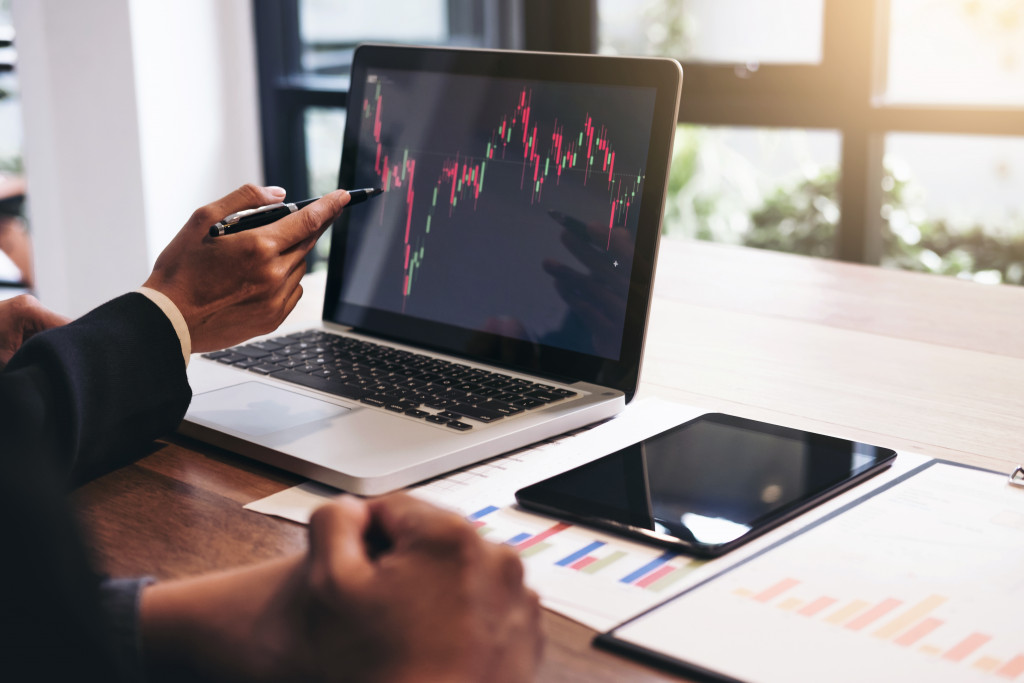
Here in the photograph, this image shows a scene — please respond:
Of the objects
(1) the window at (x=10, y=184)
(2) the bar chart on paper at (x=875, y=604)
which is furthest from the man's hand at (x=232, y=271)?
(1) the window at (x=10, y=184)

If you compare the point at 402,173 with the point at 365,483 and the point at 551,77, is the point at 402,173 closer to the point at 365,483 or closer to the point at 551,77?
the point at 551,77

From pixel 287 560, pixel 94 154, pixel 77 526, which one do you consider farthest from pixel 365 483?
pixel 94 154

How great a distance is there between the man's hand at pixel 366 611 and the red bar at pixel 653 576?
0.31 feet

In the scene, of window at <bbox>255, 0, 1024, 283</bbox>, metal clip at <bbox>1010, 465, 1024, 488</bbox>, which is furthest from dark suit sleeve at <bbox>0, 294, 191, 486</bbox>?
window at <bbox>255, 0, 1024, 283</bbox>

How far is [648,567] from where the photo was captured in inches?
22.5

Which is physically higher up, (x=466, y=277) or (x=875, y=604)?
(x=466, y=277)

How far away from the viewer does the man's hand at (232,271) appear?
772 mm

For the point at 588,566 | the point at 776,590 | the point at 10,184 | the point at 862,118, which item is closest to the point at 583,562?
the point at 588,566

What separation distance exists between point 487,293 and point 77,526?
56 cm

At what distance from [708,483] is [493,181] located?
38 centimetres

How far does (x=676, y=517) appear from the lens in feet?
2.03

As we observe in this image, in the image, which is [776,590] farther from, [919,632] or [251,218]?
[251,218]

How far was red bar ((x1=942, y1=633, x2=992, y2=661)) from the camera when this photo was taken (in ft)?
1.54

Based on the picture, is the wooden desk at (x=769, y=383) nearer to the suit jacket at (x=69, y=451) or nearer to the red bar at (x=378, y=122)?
the suit jacket at (x=69, y=451)
